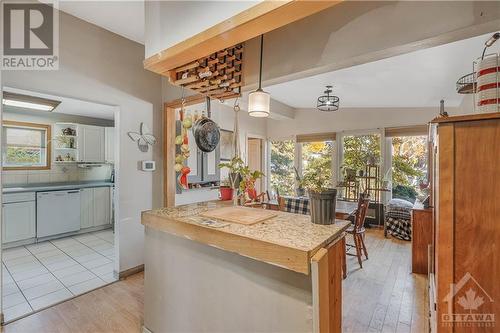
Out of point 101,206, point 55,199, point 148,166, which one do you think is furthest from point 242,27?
point 101,206

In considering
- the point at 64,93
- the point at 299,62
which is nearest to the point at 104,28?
the point at 64,93

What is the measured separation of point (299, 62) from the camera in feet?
6.34

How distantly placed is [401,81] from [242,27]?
9.67 ft

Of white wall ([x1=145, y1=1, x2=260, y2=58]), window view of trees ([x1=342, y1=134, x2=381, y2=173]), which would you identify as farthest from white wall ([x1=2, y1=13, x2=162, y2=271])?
window view of trees ([x1=342, y1=134, x2=381, y2=173])

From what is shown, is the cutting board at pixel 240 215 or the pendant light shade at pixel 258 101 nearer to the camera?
the cutting board at pixel 240 215

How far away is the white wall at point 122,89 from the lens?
2.53m

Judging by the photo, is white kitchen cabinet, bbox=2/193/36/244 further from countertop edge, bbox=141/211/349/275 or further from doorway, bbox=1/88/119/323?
countertop edge, bbox=141/211/349/275

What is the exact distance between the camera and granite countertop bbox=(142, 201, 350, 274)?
3.82ft

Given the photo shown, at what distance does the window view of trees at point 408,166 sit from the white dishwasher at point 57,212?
641 cm

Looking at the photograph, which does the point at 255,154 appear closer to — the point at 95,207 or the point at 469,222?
the point at 95,207

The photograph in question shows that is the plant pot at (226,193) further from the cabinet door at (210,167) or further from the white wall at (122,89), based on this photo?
the cabinet door at (210,167)

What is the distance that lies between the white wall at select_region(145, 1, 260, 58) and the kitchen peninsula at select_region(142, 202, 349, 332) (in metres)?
1.22

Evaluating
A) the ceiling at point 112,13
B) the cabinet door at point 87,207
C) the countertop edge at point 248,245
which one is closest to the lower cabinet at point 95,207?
the cabinet door at point 87,207

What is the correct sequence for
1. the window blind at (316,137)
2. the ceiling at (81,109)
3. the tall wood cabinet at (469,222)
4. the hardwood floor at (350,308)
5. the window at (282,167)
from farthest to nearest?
the window at (282,167)
the window blind at (316,137)
the ceiling at (81,109)
the hardwood floor at (350,308)
the tall wood cabinet at (469,222)
